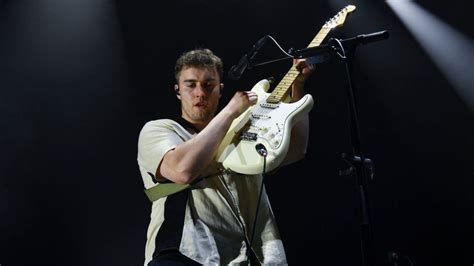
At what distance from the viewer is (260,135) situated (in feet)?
6.77

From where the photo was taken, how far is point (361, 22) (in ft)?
11.4

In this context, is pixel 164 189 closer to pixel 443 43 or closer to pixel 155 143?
pixel 155 143

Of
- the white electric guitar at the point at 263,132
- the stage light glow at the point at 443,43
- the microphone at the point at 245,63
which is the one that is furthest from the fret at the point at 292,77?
the stage light glow at the point at 443,43

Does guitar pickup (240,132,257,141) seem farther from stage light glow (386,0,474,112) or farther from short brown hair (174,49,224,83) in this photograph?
stage light glow (386,0,474,112)

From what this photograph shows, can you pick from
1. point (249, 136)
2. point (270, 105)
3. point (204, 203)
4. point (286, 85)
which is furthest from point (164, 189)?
point (286, 85)

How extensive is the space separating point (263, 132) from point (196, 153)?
0.29m

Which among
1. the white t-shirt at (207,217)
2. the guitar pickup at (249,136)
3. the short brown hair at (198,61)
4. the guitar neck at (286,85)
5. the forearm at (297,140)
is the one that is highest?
the short brown hair at (198,61)

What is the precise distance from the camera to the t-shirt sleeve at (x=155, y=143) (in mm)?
2125

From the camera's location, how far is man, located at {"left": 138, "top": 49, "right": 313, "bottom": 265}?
2.03 meters

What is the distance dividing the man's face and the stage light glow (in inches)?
65.8

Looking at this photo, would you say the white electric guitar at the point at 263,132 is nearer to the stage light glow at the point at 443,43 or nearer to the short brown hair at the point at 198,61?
the short brown hair at the point at 198,61

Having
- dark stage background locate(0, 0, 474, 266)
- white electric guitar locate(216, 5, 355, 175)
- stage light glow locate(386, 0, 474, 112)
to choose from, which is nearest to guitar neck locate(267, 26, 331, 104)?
white electric guitar locate(216, 5, 355, 175)

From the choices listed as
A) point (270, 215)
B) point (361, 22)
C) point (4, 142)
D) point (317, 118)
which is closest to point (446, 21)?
point (361, 22)

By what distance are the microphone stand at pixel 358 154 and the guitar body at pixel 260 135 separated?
0.23 metres
